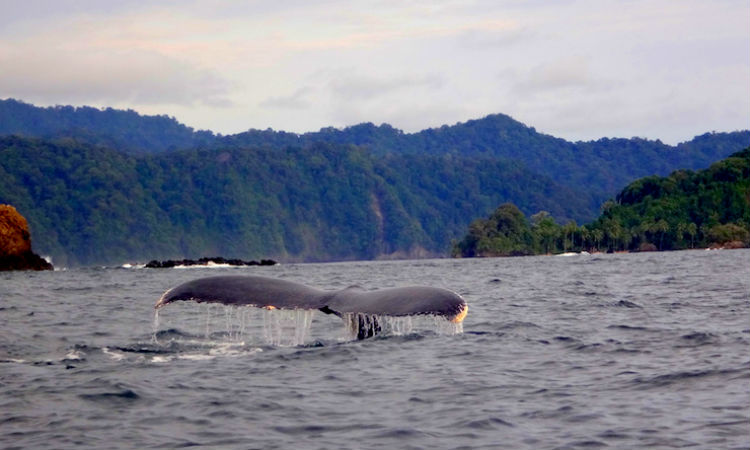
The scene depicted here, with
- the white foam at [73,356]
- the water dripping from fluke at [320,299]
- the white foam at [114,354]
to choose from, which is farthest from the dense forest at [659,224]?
the water dripping from fluke at [320,299]

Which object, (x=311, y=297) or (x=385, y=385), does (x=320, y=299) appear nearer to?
(x=311, y=297)

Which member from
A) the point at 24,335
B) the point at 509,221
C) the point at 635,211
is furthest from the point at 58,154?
the point at 24,335

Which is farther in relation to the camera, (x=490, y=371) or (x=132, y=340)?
(x=132, y=340)

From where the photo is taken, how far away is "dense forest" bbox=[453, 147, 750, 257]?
442ft

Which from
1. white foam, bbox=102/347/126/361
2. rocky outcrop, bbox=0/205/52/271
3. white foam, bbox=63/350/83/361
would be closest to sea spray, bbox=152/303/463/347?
white foam, bbox=102/347/126/361

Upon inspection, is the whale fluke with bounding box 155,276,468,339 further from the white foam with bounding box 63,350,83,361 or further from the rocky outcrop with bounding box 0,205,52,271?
the rocky outcrop with bounding box 0,205,52,271

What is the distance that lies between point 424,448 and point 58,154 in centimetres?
19421

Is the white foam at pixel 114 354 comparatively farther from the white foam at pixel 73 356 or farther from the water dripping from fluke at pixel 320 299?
the water dripping from fluke at pixel 320 299

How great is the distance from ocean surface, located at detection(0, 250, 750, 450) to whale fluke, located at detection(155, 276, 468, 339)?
0.51m

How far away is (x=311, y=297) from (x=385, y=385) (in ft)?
6.37

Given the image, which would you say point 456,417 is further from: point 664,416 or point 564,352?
point 564,352

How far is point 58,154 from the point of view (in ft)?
633

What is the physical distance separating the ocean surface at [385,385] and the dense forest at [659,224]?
120 meters

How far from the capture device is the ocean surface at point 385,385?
8.97m
